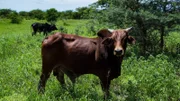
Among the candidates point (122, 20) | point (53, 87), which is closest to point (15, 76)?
point (53, 87)

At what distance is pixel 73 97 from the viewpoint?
587 centimetres

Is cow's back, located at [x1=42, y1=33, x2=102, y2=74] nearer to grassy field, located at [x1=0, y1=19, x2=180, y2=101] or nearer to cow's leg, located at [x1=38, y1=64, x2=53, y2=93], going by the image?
cow's leg, located at [x1=38, y1=64, x2=53, y2=93]

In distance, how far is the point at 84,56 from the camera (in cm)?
611

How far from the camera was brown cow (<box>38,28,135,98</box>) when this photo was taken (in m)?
5.96

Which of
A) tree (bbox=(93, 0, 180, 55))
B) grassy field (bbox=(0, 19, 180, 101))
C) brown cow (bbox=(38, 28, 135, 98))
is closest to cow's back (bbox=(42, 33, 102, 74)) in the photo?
brown cow (bbox=(38, 28, 135, 98))

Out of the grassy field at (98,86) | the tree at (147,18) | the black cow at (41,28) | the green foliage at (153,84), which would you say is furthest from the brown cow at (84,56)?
the black cow at (41,28)

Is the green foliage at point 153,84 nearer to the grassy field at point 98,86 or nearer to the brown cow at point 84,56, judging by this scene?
the grassy field at point 98,86

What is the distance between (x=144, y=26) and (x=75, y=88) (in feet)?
14.9

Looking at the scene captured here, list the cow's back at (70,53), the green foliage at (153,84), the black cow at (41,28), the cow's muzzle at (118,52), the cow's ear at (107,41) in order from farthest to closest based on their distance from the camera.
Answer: the black cow at (41,28) → the cow's back at (70,53) → the green foliage at (153,84) → the cow's ear at (107,41) → the cow's muzzle at (118,52)

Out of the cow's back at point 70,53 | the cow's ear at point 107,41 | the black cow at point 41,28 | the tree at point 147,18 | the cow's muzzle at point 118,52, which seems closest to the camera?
the cow's muzzle at point 118,52

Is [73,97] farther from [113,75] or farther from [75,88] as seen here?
[113,75]

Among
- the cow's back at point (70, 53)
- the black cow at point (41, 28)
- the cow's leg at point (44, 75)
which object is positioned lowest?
the black cow at point (41, 28)

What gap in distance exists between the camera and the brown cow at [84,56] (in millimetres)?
5961

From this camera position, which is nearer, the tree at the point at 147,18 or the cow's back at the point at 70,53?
the cow's back at the point at 70,53
